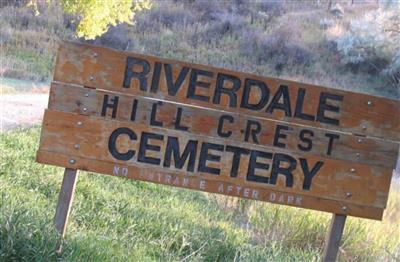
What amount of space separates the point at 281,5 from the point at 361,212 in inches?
1540

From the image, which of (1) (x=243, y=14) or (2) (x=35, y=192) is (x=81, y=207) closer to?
(2) (x=35, y=192)

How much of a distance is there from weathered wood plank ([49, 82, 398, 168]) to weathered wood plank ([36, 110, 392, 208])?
45 millimetres

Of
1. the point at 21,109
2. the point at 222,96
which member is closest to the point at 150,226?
the point at 222,96

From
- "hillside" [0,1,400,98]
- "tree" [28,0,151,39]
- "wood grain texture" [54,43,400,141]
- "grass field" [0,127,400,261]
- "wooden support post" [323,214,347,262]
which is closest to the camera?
"grass field" [0,127,400,261]

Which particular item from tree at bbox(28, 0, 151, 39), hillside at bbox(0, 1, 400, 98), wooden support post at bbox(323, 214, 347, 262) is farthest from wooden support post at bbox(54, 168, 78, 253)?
hillside at bbox(0, 1, 400, 98)

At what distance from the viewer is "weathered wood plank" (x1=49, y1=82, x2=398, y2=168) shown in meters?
4.45

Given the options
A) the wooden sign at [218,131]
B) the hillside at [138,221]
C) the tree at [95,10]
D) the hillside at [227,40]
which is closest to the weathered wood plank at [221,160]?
the wooden sign at [218,131]

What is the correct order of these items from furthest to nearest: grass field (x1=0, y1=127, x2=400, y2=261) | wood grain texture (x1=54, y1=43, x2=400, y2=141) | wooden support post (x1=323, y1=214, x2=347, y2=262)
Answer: wooden support post (x1=323, y1=214, x2=347, y2=262) < wood grain texture (x1=54, y1=43, x2=400, y2=141) < grass field (x1=0, y1=127, x2=400, y2=261)

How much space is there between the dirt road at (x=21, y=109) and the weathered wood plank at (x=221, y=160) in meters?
6.05

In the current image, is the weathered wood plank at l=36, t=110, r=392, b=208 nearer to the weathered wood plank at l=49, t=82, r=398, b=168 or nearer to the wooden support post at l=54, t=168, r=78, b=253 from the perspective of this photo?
the weathered wood plank at l=49, t=82, r=398, b=168

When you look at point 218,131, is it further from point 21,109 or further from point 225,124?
point 21,109

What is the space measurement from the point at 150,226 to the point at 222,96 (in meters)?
1.64

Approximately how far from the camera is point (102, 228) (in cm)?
524

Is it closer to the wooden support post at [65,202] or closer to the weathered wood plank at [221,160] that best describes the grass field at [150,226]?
the wooden support post at [65,202]
